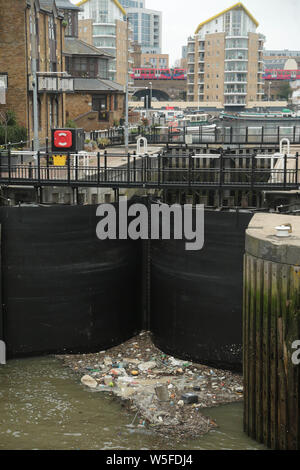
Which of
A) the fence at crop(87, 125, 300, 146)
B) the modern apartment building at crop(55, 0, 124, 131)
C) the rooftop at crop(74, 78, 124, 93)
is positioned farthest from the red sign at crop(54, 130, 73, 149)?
the rooftop at crop(74, 78, 124, 93)

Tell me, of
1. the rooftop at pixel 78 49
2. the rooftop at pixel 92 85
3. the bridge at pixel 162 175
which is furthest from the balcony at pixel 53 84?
the rooftop at pixel 78 49

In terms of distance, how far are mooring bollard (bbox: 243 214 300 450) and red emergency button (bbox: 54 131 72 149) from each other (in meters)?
12.3

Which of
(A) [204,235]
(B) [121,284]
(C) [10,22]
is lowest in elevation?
(B) [121,284]

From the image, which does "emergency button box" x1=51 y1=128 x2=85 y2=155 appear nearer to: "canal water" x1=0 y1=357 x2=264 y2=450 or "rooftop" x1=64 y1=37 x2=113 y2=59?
→ "canal water" x1=0 y1=357 x2=264 y2=450

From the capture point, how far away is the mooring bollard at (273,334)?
14438 mm

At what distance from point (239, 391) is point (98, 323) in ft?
16.7

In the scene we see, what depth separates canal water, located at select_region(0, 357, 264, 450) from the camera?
16250 mm

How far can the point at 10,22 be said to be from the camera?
132ft

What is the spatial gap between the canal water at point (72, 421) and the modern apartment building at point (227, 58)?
5551 inches

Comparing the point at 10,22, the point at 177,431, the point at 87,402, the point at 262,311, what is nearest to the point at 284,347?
the point at 262,311

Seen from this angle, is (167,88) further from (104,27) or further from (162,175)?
(162,175)

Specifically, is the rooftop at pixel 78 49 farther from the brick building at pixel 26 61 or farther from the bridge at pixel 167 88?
the bridge at pixel 167 88

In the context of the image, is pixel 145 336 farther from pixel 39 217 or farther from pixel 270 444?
pixel 270 444

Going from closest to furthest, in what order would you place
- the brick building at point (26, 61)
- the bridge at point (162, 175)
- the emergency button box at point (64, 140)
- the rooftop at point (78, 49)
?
the bridge at point (162, 175)
the emergency button box at point (64, 140)
the brick building at point (26, 61)
the rooftop at point (78, 49)
